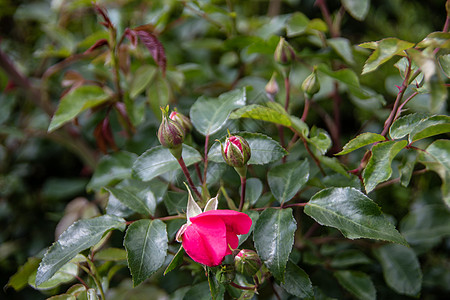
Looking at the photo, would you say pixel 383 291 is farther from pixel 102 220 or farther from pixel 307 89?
pixel 102 220

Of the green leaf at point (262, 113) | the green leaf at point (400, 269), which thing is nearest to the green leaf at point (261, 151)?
the green leaf at point (262, 113)

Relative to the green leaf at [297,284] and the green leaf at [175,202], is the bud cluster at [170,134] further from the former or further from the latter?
the green leaf at [297,284]

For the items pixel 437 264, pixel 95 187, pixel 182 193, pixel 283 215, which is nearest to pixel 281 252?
pixel 283 215

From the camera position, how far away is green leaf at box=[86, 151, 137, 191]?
2.01 ft

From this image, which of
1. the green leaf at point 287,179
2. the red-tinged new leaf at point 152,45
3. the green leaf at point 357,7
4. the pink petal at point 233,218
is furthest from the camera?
the green leaf at point 357,7

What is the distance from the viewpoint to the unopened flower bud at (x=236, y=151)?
41 cm

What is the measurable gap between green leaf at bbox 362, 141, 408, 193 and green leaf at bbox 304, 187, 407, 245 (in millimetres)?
20

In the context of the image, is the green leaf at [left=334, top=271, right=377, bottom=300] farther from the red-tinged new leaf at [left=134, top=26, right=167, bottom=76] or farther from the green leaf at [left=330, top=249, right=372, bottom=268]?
the red-tinged new leaf at [left=134, top=26, right=167, bottom=76]

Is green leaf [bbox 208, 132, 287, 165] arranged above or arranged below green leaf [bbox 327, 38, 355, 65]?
below

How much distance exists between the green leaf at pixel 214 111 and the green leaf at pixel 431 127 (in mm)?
216

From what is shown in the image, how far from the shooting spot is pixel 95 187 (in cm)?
61

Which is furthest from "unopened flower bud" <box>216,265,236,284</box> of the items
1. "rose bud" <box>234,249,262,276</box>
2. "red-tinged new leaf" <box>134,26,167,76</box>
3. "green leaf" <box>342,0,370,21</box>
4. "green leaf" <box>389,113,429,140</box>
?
"green leaf" <box>342,0,370,21</box>

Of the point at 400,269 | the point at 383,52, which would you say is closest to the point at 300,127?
the point at 383,52

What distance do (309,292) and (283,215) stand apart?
0.10m
